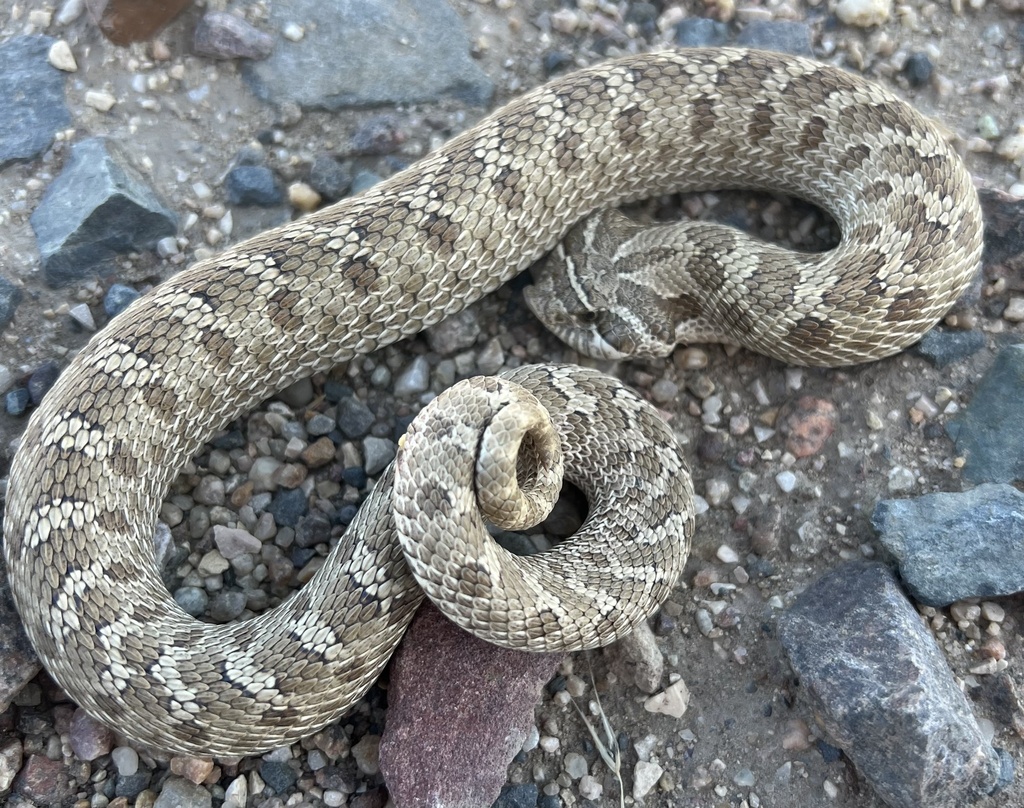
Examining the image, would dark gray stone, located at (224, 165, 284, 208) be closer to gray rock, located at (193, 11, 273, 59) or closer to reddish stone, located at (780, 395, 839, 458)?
gray rock, located at (193, 11, 273, 59)

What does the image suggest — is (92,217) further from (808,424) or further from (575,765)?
(808,424)

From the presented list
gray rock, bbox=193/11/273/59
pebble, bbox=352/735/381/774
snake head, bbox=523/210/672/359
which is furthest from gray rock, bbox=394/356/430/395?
gray rock, bbox=193/11/273/59

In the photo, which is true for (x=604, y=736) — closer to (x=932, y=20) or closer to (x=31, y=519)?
(x=31, y=519)

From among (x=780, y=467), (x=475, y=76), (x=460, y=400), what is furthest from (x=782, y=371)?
(x=475, y=76)

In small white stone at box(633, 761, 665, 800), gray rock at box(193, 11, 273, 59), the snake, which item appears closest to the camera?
the snake

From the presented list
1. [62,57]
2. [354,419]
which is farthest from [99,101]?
[354,419]

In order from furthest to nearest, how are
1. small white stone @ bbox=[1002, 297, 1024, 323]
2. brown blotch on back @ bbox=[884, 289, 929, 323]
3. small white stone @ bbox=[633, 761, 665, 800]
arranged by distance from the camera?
small white stone @ bbox=[1002, 297, 1024, 323] → brown blotch on back @ bbox=[884, 289, 929, 323] → small white stone @ bbox=[633, 761, 665, 800]
